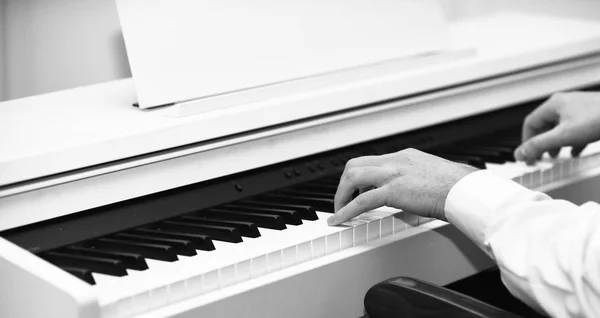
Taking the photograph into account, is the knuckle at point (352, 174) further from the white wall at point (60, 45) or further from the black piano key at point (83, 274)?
the white wall at point (60, 45)

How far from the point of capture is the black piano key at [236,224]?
1.39 meters

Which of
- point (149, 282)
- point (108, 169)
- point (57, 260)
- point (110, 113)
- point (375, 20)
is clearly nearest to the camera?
point (149, 282)

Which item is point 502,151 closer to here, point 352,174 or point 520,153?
point 520,153

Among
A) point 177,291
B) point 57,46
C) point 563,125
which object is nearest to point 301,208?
point 177,291

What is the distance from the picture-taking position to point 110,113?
5.26ft

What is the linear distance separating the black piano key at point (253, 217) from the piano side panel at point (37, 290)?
1.22 ft

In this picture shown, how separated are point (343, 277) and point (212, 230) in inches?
9.1

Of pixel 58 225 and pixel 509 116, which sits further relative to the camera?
pixel 509 116

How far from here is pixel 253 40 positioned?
66.1 inches

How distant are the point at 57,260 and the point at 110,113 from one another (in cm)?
38

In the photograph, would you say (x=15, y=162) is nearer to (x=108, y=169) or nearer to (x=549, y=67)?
(x=108, y=169)

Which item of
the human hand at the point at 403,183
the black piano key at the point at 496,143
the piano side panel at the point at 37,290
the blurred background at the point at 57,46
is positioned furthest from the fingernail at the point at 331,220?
the blurred background at the point at 57,46

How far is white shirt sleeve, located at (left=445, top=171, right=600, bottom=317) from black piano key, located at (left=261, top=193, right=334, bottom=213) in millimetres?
239

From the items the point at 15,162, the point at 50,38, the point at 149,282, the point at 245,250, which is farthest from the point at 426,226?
the point at 50,38
